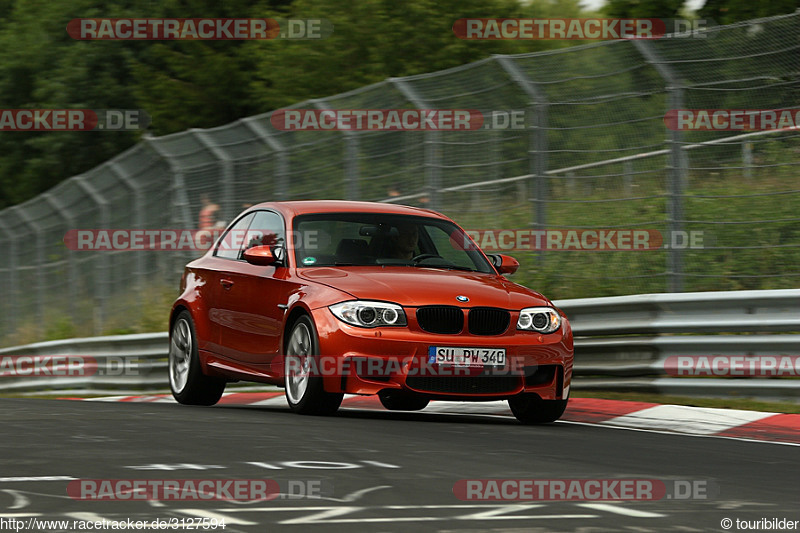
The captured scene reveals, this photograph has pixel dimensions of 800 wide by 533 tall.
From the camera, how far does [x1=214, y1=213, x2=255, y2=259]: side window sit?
11.6 meters

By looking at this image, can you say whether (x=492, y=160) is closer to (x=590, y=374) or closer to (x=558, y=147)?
(x=558, y=147)

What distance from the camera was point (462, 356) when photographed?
9.46 metres

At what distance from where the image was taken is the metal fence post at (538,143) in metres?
13.2

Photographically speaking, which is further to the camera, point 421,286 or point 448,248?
point 448,248

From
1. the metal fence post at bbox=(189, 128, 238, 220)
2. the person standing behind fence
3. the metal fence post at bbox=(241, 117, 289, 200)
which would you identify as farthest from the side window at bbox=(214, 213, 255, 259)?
the person standing behind fence

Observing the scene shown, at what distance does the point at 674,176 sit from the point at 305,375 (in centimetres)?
392

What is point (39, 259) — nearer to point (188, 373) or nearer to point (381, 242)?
point (188, 373)

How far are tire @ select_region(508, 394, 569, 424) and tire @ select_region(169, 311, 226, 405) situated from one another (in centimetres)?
277
